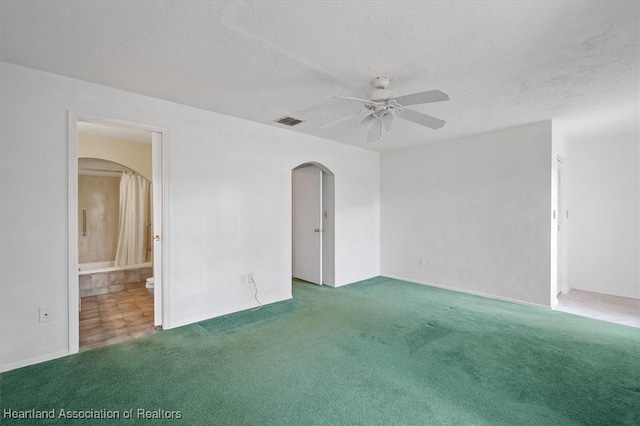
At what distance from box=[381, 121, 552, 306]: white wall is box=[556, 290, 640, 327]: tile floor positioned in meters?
0.46

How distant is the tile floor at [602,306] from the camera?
3576 millimetres

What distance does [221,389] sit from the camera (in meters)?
2.10

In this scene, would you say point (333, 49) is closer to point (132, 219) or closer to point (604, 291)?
point (132, 219)

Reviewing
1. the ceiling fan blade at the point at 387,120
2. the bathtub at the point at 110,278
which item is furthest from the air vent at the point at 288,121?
the bathtub at the point at 110,278

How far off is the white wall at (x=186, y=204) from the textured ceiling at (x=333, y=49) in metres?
0.29

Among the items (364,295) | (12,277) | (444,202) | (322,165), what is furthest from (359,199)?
(12,277)

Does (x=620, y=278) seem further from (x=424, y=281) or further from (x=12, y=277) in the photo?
(x=12, y=277)

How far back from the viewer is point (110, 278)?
4.73 metres

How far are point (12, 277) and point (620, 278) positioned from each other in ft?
24.4

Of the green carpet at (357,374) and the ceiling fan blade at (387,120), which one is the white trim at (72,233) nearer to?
the green carpet at (357,374)

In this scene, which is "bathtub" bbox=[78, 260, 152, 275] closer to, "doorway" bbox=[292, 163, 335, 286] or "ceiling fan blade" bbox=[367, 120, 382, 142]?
"doorway" bbox=[292, 163, 335, 286]

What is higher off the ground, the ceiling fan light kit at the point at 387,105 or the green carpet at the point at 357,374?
the ceiling fan light kit at the point at 387,105

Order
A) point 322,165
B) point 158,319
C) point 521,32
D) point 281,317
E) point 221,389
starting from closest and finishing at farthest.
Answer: point 521,32 → point 221,389 → point 158,319 → point 281,317 → point 322,165

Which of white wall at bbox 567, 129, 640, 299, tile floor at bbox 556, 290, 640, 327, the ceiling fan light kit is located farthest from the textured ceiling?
tile floor at bbox 556, 290, 640, 327
